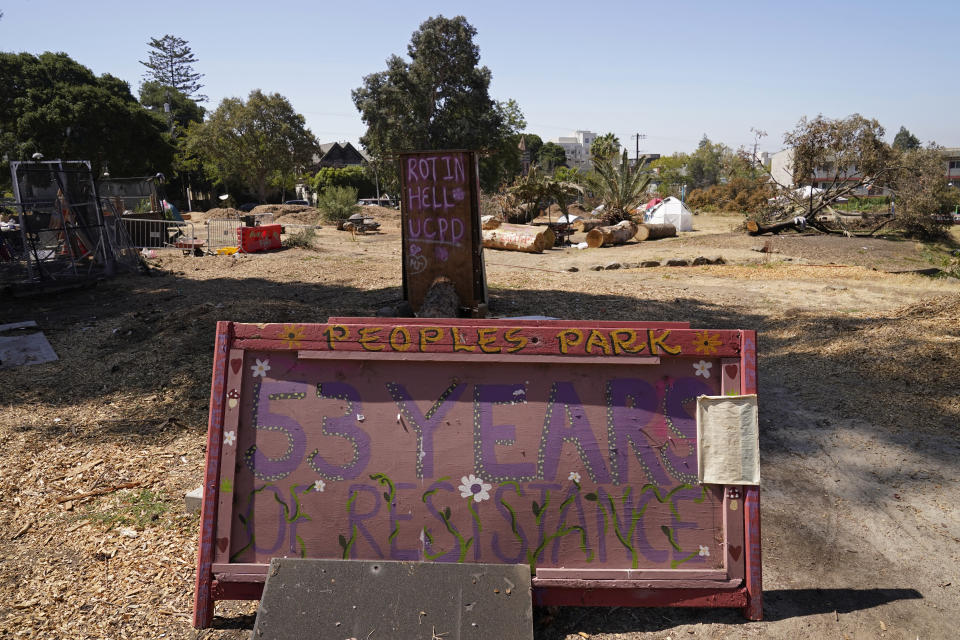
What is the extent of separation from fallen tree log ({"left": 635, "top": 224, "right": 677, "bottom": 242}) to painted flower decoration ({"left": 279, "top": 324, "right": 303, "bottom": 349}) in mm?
22980

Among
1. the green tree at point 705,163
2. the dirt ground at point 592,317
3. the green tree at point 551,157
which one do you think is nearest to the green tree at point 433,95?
the dirt ground at point 592,317

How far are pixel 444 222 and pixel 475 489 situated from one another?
23.1 ft

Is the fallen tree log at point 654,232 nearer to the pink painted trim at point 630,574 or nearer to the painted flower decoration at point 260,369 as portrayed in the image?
the pink painted trim at point 630,574

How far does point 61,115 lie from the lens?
3703 cm

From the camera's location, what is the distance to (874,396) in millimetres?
5711

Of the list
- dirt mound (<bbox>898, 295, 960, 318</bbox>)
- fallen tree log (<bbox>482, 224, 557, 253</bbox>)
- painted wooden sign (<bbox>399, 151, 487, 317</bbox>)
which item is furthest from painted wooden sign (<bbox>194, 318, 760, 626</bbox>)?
fallen tree log (<bbox>482, 224, 557, 253</bbox>)

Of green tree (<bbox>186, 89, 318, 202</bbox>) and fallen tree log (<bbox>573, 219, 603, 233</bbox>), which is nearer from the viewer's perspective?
fallen tree log (<bbox>573, 219, 603, 233</bbox>)

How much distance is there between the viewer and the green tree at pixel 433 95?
4750cm

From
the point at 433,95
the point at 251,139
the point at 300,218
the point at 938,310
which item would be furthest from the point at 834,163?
the point at 251,139

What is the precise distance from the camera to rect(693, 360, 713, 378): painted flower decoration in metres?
2.65

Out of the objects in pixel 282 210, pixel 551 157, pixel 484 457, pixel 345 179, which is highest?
pixel 551 157

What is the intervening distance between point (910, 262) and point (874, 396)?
45.2 feet

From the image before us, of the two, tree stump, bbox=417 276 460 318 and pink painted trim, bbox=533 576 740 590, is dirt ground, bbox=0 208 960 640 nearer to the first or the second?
pink painted trim, bbox=533 576 740 590

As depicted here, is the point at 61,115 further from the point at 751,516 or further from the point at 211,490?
the point at 751,516
